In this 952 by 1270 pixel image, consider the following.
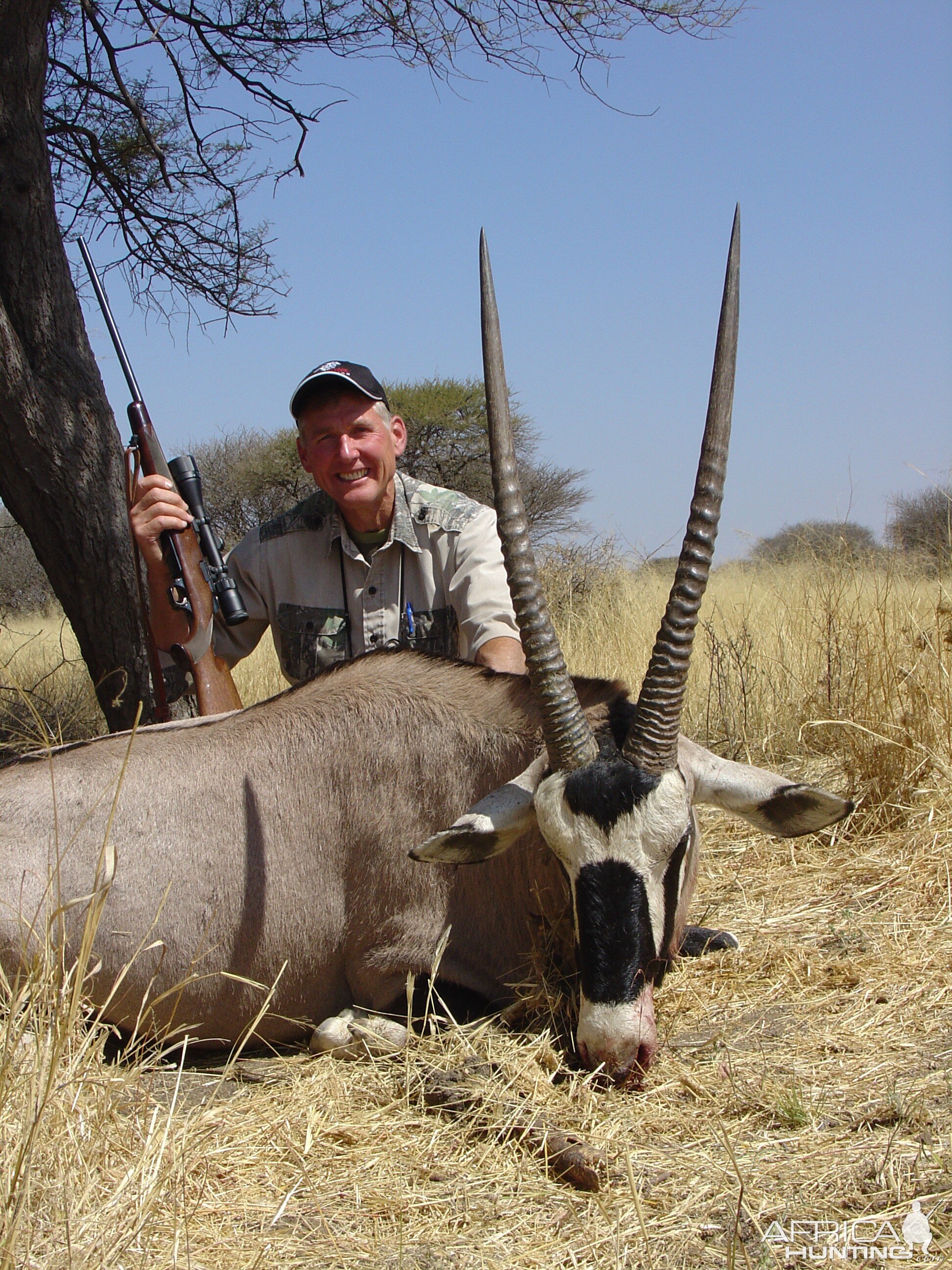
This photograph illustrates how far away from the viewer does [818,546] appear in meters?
10.3

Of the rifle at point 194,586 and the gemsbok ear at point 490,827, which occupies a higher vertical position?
the rifle at point 194,586

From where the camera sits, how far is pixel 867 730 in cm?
434

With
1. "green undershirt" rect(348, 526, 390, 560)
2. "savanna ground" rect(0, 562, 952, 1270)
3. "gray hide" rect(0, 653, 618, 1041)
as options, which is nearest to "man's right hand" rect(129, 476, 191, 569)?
"green undershirt" rect(348, 526, 390, 560)

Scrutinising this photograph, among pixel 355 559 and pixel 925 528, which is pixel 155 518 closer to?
pixel 355 559

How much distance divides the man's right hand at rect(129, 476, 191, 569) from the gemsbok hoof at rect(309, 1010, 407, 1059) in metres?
2.10

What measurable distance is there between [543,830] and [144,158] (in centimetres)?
694

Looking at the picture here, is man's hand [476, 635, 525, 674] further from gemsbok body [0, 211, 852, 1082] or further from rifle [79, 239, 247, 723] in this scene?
rifle [79, 239, 247, 723]

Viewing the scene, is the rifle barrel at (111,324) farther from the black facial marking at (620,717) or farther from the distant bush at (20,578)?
the distant bush at (20,578)

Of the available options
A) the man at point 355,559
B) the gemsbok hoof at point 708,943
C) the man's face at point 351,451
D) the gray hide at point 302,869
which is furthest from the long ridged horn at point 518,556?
the man's face at point 351,451

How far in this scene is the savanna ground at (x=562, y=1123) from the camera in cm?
198

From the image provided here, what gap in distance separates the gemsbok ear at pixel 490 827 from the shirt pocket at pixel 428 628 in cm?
181

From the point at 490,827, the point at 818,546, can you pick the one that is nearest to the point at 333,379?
the point at 490,827

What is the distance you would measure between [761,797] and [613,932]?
0.65 m

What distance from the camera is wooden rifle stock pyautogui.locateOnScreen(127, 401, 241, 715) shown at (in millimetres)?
4117
